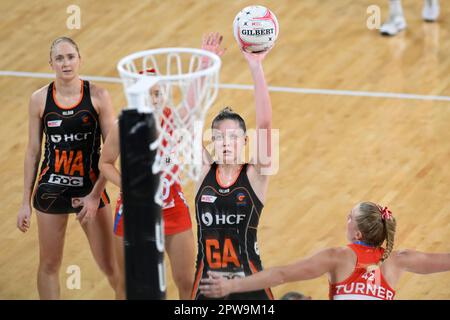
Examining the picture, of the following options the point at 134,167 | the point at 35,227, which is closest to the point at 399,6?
the point at 35,227

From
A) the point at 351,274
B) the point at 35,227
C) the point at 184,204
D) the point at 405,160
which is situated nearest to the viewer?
the point at 351,274

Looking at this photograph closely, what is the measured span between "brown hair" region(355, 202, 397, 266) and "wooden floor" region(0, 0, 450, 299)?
180cm

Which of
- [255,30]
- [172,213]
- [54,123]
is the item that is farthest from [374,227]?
[54,123]

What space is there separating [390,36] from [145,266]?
23.3ft

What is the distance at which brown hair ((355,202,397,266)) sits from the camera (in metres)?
5.10

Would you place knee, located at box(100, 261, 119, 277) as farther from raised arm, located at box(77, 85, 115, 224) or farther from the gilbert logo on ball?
the gilbert logo on ball

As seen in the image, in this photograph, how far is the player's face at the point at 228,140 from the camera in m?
5.45

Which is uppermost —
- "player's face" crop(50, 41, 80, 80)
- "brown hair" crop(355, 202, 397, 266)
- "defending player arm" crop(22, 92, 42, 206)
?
"player's face" crop(50, 41, 80, 80)

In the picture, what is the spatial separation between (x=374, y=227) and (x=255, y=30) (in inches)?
61.5

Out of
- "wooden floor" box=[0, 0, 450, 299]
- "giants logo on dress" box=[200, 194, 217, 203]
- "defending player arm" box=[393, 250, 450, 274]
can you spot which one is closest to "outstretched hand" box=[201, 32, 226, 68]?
"giants logo on dress" box=[200, 194, 217, 203]

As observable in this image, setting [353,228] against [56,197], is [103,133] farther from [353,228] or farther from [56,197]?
[353,228]

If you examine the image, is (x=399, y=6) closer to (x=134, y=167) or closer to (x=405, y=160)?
(x=405, y=160)
